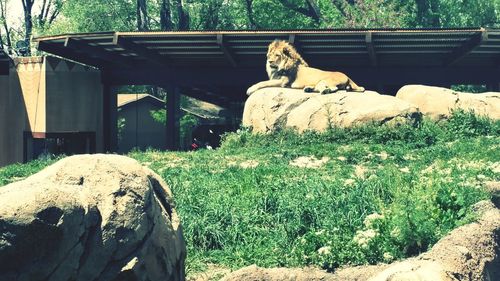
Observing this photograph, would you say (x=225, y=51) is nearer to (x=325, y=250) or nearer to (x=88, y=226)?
(x=325, y=250)

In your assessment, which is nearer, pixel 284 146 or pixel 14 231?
pixel 14 231

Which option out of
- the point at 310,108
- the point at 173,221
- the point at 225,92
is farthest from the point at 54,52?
the point at 173,221

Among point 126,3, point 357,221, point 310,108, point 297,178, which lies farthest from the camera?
point 126,3

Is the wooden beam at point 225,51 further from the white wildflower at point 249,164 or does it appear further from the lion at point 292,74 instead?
the white wildflower at point 249,164

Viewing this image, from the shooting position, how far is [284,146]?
16.5 m

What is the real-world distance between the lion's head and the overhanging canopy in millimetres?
730

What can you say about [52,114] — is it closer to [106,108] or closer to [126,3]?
[106,108]

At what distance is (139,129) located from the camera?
117 feet

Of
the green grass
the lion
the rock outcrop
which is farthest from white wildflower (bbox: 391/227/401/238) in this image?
the lion

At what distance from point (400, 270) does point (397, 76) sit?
18.9 m

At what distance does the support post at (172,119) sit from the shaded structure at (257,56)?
3 cm

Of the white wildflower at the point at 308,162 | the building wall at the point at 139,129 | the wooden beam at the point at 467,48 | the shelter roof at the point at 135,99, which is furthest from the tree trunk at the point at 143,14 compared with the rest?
the white wildflower at the point at 308,162

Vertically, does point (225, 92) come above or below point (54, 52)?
below

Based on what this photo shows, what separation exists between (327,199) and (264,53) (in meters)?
13.0
